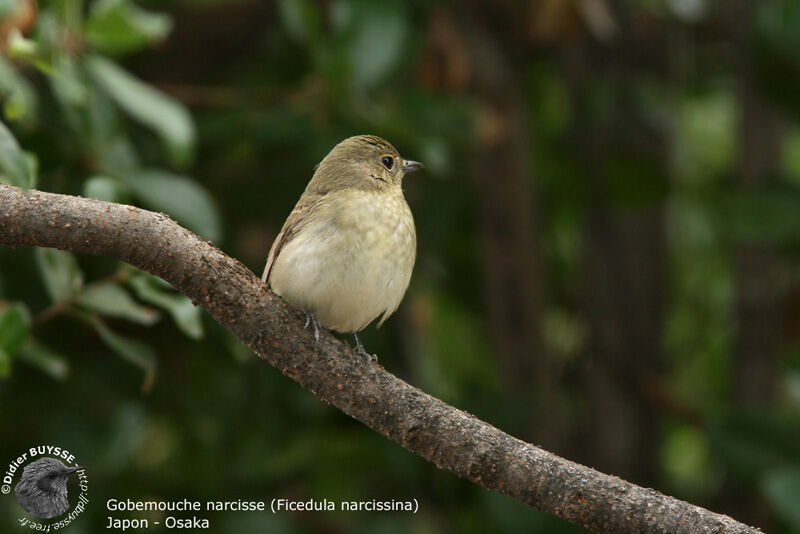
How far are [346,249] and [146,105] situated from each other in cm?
79

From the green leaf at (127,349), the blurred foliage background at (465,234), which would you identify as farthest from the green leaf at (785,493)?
the green leaf at (127,349)

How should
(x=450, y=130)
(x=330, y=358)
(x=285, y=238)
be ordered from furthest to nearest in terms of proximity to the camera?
(x=450, y=130) < (x=285, y=238) < (x=330, y=358)

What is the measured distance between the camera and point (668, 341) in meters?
5.11

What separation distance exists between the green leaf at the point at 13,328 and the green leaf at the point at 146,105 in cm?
70

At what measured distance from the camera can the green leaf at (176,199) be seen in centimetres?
282

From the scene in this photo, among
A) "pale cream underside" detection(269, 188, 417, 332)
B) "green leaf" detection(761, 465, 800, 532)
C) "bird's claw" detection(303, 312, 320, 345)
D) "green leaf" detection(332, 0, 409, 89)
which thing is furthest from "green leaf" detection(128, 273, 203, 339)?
"green leaf" detection(761, 465, 800, 532)

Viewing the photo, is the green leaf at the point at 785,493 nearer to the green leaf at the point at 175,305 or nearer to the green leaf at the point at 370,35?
the green leaf at the point at 370,35

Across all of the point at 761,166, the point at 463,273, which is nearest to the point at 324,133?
the point at 463,273

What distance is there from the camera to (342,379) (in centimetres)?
186

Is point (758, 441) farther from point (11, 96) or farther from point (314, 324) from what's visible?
point (11, 96)

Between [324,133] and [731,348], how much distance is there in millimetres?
2251

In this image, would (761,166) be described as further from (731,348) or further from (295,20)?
(295,20)

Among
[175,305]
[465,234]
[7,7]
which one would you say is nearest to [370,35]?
[7,7]

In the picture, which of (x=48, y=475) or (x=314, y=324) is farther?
(x=48, y=475)
